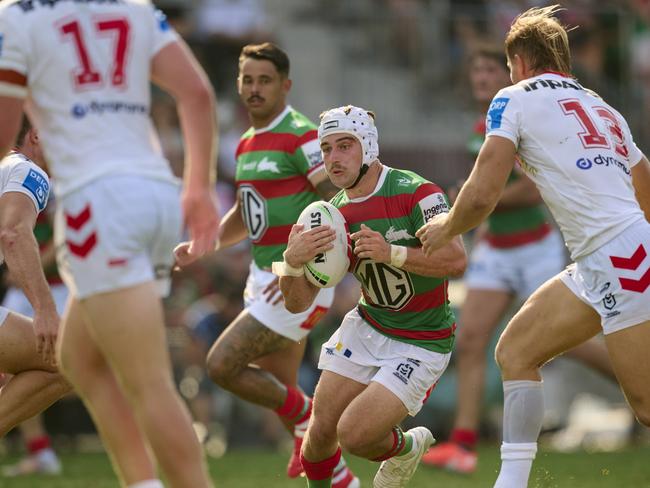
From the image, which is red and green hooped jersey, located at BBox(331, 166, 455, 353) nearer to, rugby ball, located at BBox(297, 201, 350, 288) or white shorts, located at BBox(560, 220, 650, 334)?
rugby ball, located at BBox(297, 201, 350, 288)

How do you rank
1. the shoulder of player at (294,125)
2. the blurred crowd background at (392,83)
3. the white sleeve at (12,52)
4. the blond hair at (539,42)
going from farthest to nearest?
the blurred crowd background at (392,83)
the shoulder of player at (294,125)
the blond hair at (539,42)
the white sleeve at (12,52)

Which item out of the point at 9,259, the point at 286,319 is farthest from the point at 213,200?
the point at 286,319

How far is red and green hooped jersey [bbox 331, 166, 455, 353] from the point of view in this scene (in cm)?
627

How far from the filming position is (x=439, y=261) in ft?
19.7

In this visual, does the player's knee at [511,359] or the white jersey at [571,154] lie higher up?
the white jersey at [571,154]

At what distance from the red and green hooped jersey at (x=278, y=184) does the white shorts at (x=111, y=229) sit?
118 inches

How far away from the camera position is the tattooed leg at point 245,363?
7660 millimetres

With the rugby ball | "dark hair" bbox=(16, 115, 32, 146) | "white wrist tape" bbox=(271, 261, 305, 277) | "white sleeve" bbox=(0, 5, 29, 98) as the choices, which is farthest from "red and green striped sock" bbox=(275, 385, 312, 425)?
"white sleeve" bbox=(0, 5, 29, 98)

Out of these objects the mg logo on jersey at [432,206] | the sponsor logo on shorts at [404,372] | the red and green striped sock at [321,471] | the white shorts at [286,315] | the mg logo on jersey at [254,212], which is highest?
the mg logo on jersey at [432,206]

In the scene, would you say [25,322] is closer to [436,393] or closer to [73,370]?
[73,370]

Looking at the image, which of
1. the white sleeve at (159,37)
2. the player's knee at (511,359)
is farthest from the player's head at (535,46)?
the white sleeve at (159,37)

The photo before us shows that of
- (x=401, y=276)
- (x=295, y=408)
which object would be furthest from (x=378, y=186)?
(x=295, y=408)

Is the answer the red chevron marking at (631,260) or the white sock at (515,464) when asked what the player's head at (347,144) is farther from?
the white sock at (515,464)

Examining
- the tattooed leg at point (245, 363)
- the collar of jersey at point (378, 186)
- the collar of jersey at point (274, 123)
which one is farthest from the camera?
the collar of jersey at point (274, 123)
